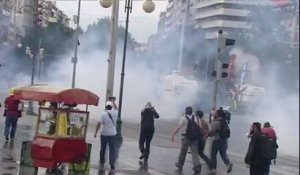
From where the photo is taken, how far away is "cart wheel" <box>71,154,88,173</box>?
11.7 metres

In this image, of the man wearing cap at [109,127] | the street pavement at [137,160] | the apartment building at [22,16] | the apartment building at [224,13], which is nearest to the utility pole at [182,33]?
the apartment building at [224,13]

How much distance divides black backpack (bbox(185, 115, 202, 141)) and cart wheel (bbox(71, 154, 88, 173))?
3.78 meters

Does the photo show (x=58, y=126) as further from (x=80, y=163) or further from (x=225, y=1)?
(x=225, y=1)

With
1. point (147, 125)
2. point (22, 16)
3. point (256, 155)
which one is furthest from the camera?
point (22, 16)

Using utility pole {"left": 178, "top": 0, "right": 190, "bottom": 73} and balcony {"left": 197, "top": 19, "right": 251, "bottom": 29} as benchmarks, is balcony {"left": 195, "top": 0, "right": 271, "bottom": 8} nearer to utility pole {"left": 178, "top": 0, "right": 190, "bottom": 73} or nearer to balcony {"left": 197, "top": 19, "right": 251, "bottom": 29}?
utility pole {"left": 178, "top": 0, "right": 190, "bottom": 73}

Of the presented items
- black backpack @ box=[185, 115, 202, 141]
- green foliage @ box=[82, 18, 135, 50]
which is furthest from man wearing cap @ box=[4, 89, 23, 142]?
green foliage @ box=[82, 18, 135, 50]

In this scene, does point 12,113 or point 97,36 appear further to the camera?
point 97,36

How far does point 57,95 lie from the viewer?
440 inches

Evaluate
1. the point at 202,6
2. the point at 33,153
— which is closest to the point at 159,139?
the point at 33,153

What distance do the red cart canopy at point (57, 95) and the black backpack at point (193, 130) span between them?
4.12 meters

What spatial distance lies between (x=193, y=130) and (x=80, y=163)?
4051 mm

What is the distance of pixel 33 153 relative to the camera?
11648 millimetres

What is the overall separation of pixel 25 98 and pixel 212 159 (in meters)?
5.72

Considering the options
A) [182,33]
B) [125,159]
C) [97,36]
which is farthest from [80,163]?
[182,33]
